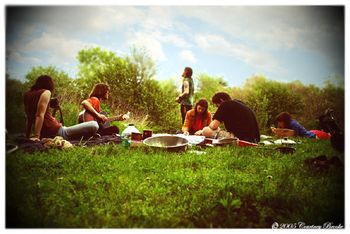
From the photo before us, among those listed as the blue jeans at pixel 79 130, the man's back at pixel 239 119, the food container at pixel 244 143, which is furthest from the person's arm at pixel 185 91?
the blue jeans at pixel 79 130

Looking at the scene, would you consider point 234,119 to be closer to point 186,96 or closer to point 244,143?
point 244,143

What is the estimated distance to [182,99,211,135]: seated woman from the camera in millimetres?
5309

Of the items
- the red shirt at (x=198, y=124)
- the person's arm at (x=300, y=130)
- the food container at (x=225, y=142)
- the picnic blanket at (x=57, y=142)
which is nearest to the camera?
the picnic blanket at (x=57, y=142)

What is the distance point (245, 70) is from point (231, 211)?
234 centimetres

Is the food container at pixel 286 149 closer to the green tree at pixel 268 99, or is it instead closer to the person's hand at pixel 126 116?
the green tree at pixel 268 99

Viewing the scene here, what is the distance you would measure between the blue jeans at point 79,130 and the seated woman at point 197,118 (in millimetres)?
1545

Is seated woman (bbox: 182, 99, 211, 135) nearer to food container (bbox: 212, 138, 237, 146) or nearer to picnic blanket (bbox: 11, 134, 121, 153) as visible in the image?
food container (bbox: 212, 138, 237, 146)

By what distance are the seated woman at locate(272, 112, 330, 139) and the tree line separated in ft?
0.30

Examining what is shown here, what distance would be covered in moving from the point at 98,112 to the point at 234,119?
2.32m

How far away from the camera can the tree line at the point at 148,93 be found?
4773 millimetres

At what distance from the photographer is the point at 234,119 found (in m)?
5.25

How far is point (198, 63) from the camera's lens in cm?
498

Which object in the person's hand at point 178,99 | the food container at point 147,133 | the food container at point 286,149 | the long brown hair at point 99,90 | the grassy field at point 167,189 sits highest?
the long brown hair at point 99,90

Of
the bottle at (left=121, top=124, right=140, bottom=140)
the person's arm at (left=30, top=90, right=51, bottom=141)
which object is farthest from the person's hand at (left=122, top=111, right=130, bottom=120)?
the person's arm at (left=30, top=90, right=51, bottom=141)
